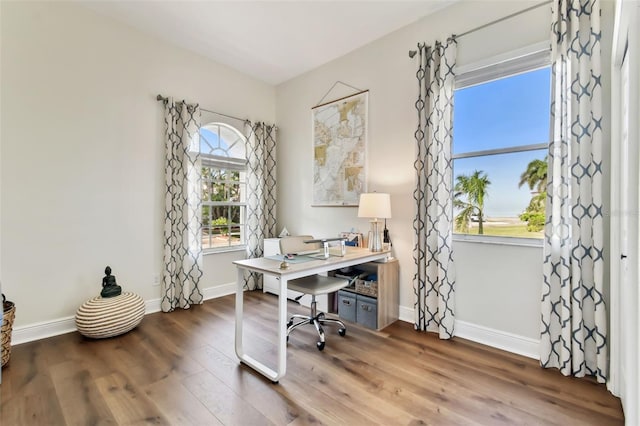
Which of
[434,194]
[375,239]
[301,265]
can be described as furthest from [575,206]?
[301,265]

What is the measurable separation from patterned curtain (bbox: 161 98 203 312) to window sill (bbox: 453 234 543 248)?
2977 mm

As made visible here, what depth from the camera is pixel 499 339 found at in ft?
8.29

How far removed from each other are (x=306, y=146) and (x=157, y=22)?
2.16m

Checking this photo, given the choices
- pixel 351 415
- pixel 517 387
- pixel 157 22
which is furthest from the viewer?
pixel 157 22

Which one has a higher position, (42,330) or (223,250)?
(223,250)

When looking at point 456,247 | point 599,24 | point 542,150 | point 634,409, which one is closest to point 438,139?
point 542,150

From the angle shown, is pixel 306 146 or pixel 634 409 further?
pixel 306 146

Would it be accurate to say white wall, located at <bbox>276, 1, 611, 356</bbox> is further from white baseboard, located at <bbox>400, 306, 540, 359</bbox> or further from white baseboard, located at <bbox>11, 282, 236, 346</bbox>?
white baseboard, located at <bbox>11, 282, 236, 346</bbox>

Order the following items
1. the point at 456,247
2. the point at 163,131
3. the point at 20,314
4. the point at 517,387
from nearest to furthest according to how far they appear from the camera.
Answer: the point at 517,387 < the point at 20,314 < the point at 456,247 < the point at 163,131

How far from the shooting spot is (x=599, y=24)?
6.66ft

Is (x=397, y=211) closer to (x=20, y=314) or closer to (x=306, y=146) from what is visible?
(x=306, y=146)

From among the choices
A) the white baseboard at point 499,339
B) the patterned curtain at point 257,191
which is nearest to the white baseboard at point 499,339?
the white baseboard at point 499,339

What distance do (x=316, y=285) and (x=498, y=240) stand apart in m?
1.64

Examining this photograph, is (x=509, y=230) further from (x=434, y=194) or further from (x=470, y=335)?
(x=470, y=335)
